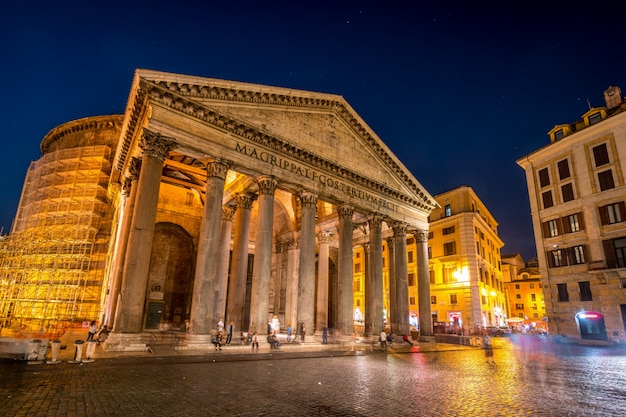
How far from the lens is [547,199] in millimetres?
29641

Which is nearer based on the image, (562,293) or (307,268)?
(307,268)

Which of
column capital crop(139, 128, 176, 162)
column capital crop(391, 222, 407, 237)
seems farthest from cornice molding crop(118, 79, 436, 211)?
column capital crop(391, 222, 407, 237)

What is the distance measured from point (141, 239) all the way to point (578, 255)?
30164mm

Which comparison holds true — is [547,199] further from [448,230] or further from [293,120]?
[293,120]

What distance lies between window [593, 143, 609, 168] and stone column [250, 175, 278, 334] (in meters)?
25.4

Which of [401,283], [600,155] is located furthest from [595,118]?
[401,283]

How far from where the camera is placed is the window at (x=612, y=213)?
24.2 metres

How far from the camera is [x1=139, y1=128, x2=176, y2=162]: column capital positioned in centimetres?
1412

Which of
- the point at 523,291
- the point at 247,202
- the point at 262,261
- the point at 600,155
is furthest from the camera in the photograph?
the point at 523,291

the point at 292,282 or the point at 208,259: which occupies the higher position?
the point at 208,259

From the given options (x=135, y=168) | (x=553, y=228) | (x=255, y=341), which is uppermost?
(x=553, y=228)

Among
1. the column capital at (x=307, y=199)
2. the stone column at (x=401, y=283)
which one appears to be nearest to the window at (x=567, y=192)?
the stone column at (x=401, y=283)

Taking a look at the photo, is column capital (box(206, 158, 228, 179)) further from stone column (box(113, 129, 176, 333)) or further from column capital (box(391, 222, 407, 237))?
column capital (box(391, 222, 407, 237))

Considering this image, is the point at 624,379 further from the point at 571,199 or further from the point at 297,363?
the point at 571,199
